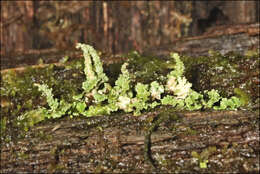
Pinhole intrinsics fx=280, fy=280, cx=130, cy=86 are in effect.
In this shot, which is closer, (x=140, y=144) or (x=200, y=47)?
(x=140, y=144)

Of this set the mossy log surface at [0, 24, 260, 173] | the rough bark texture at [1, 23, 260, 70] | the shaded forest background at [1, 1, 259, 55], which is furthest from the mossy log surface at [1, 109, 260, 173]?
the shaded forest background at [1, 1, 259, 55]

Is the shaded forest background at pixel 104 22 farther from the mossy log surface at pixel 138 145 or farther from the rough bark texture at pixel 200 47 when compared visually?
the mossy log surface at pixel 138 145

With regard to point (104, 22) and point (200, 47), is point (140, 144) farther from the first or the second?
point (104, 22)

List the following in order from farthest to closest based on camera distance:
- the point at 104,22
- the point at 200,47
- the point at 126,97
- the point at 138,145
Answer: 1. the point at 104,22
2. the point at 200,47
3. the point at 126,97
4. the point at 138,145

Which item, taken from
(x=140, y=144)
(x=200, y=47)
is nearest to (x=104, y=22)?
(x=200, y=47)

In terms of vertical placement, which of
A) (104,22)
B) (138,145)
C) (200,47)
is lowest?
(138,145)

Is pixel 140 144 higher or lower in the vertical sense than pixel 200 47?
lower

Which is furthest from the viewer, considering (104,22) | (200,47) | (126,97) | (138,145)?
(104,22)
